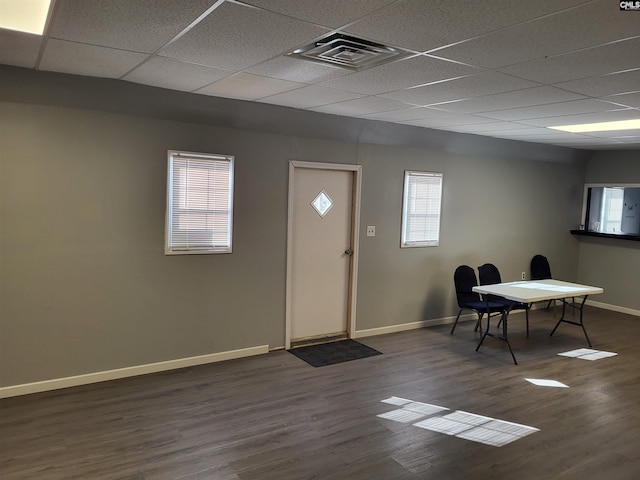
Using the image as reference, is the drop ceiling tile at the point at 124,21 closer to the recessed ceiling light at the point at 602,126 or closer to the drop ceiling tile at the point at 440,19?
the drop ceiling tile at the point at 440,19

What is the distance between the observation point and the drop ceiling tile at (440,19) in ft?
6.52

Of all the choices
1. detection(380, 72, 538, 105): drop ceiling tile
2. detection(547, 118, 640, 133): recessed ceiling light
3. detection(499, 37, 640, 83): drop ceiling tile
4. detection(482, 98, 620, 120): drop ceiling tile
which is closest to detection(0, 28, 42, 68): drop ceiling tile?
detection(380, 72, 538, 105): drop ceiling tile

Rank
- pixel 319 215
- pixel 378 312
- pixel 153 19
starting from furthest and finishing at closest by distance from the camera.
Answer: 1. pixel 378 312
2. pixel 319 215
3. pixel 153 19

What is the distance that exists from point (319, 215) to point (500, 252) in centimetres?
320

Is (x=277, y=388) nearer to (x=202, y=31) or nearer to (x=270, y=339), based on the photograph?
(x=270, y=339)

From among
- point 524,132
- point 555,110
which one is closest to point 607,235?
point 524,132

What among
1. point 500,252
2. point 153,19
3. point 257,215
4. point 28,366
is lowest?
point 28,366

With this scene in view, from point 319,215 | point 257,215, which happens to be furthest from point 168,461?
point 319,215

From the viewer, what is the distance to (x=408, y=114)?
187 inches

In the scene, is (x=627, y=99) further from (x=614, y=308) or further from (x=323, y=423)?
(x=614, y=308)

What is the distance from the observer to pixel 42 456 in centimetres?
292

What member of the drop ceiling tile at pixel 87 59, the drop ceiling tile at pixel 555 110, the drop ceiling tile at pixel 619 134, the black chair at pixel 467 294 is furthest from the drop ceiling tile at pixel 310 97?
the drop ceiling tile at pixel 619 134

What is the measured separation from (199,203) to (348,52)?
226 cm

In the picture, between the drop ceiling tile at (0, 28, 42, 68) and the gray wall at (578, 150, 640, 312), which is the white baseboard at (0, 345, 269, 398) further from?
the gray wall at (578, 150, 640, 312)
